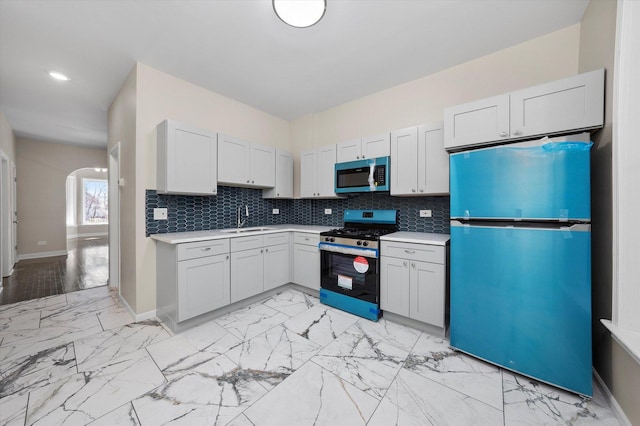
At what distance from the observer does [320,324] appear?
247cm

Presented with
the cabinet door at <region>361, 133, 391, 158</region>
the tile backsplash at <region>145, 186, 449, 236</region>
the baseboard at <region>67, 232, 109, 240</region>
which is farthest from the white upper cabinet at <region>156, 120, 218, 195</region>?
the baseboard at <region>67, 232, 109, 240</region>

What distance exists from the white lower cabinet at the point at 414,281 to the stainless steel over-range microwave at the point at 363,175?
29.7 inches

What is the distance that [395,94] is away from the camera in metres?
3.09

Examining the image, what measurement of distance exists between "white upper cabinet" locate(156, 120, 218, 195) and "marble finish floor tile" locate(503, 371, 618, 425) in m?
3.17

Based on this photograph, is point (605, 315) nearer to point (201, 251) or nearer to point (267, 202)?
point (201, 251)

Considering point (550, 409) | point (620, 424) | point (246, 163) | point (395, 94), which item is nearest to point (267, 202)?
point (246, 163)

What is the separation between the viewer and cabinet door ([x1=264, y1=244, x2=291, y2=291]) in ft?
10.2

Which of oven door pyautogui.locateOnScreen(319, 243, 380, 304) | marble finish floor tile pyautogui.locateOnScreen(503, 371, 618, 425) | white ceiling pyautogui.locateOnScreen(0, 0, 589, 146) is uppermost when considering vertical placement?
white ceiling pyautogui.locateOnScreen(0, 0, 589, 146)

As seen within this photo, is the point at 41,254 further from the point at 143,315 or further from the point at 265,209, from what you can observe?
the point at 265,209

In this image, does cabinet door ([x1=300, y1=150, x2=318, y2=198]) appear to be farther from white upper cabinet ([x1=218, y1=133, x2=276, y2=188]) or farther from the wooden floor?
the wooden floor

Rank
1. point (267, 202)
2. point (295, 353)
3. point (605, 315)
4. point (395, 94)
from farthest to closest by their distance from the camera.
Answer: point (267, 202) → point (395, 94) → point (295, 353) → point (605, 315)

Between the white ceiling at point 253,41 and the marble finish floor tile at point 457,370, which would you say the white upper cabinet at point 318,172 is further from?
the marble finish floor tile at point 457,370

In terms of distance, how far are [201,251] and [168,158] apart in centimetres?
102

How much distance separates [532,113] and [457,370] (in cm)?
199
